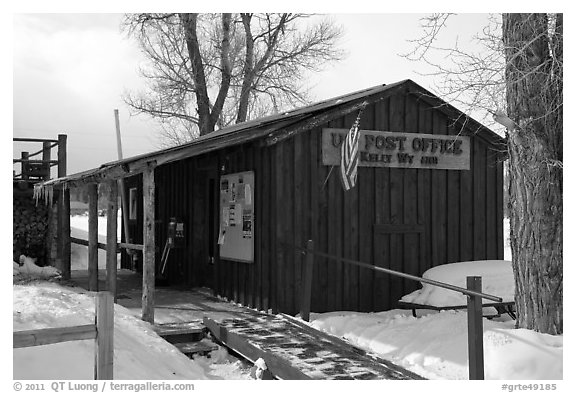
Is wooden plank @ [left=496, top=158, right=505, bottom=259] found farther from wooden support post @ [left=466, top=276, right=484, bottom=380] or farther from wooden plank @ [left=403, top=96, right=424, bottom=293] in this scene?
wooden support post @ [left=466, top=276, right=484, bottom=380]

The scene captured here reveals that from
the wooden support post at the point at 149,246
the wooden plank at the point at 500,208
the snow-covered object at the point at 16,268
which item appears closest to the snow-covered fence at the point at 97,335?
the wooden support post at the point at 149,246

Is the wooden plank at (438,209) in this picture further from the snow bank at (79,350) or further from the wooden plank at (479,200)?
the snow bank at (79,350)

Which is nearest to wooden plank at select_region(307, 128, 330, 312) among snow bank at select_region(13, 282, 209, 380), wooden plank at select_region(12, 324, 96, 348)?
snow bank at select_region(13, 282, 209, 380)

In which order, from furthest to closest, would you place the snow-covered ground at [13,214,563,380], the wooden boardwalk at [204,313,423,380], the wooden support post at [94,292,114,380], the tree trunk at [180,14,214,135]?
the tree trunk at [180,14,214,135] < the wooden boardwalk at [204,313,423,380] < the snow-covered ground at [13,214,563,380] < the wooden support post at [94,292,114,380]

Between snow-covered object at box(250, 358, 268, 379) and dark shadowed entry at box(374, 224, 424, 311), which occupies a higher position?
dark shadowed entry at box(374, 224, 424, 311)

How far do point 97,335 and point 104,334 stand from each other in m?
0.05

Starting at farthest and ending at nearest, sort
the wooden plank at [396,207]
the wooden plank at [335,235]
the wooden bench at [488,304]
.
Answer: the wooden plank at [396,207]
the wooden plank at [335,235]
the wooden bench at [488,304]

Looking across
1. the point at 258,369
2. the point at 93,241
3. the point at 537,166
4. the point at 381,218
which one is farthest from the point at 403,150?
the point at 93,241

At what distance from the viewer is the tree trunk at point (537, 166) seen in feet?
21.4

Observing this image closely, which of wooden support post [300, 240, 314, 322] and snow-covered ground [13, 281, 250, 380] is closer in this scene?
snow-covered ground [13, 281, 250, 380]

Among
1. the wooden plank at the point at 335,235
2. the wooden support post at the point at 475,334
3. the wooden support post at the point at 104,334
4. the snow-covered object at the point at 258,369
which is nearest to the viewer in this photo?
the wooden support post at the point at 104,334

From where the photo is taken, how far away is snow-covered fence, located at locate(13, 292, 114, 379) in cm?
453

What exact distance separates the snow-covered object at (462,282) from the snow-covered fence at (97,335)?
17.3 feet

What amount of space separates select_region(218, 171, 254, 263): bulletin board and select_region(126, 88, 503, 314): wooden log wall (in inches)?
5.1
